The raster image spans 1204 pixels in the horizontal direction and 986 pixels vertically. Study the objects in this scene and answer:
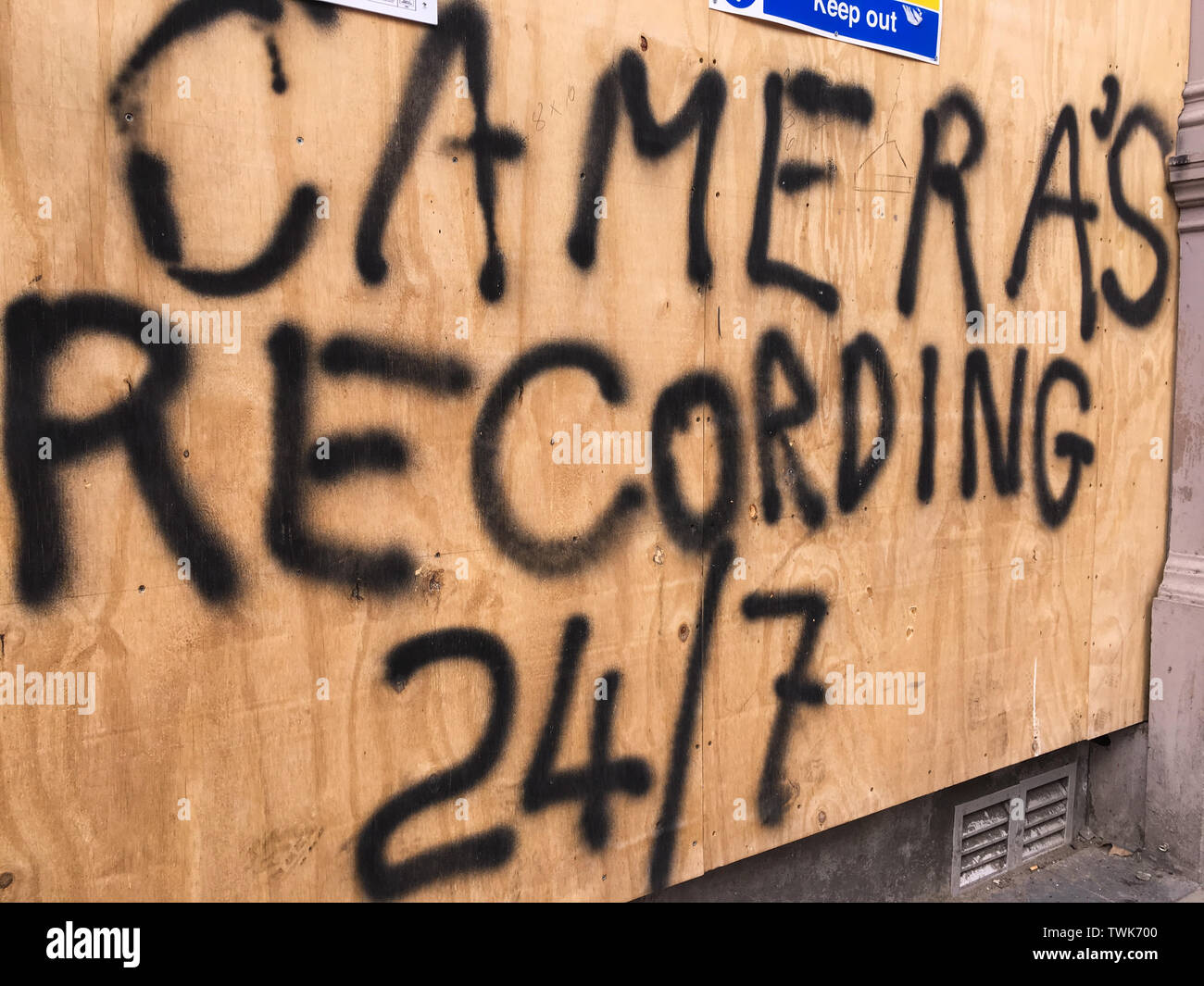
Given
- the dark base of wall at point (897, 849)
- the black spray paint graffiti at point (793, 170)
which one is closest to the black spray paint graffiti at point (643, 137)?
the black spray paint graffiti at point (793, 170)

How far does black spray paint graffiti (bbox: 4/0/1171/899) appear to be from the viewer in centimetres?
204

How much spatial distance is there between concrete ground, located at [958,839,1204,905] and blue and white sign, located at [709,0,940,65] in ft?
10.1

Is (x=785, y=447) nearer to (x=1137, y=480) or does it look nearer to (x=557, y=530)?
(x=557, y=530)

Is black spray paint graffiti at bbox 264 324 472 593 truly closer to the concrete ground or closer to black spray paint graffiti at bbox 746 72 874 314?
black spray paint graffiti at bbox 746 72 874 314

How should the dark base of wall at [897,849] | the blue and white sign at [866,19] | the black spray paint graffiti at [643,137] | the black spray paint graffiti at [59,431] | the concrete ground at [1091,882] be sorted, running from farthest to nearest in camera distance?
the concrete ground at [1091,882] < the dark base of wall at [897,849] < the blue and white sign at [866,19] < the black spray paint graffiti at [643,137] < the black spray paint graffiti at [59,431]

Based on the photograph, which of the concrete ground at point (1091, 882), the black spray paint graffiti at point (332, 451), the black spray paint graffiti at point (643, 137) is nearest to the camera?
the black spray paint graffiti at point (332, 451)

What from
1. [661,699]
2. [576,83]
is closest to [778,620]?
[661,699]

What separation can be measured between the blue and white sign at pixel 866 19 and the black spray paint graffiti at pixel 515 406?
0.16 meters

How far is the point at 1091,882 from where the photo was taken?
4086mm

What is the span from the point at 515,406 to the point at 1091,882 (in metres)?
3.21

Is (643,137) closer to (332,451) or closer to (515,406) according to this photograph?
(515,406)

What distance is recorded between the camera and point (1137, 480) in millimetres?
4059

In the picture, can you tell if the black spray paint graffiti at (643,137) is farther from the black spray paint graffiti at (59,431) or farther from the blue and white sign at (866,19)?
the black spray paint graffiti at (59,431)

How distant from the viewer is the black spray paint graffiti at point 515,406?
2039 mm
